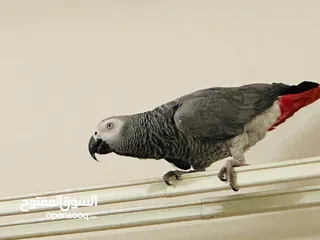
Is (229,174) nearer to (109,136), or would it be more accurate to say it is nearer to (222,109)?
(222,109)

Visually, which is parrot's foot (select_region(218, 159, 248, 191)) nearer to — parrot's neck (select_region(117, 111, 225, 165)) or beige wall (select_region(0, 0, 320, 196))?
parrot's neck (select_region(117, 111, 225, 165))

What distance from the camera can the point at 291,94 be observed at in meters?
1.12

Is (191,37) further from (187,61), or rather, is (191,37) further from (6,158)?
(6,158)

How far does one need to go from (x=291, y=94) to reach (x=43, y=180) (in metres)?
0.63

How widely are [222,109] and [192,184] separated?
0.15 metres

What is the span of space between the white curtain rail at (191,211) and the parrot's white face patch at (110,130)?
0.14m

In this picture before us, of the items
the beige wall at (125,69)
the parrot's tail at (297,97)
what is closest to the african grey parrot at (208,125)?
the parrot's tail at (297,97)

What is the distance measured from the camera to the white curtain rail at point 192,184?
1.04 metres

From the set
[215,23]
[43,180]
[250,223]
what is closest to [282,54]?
[215,23]

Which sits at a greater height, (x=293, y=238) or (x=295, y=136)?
(x=295, y=136)

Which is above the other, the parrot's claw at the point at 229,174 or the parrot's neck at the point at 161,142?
the parrot's neck at the point at 161,142

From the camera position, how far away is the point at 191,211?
115cm

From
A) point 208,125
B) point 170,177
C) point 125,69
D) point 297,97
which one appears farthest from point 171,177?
point 125,69

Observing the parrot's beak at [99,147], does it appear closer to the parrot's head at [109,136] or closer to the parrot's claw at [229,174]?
the parrot's head at [109,136]
